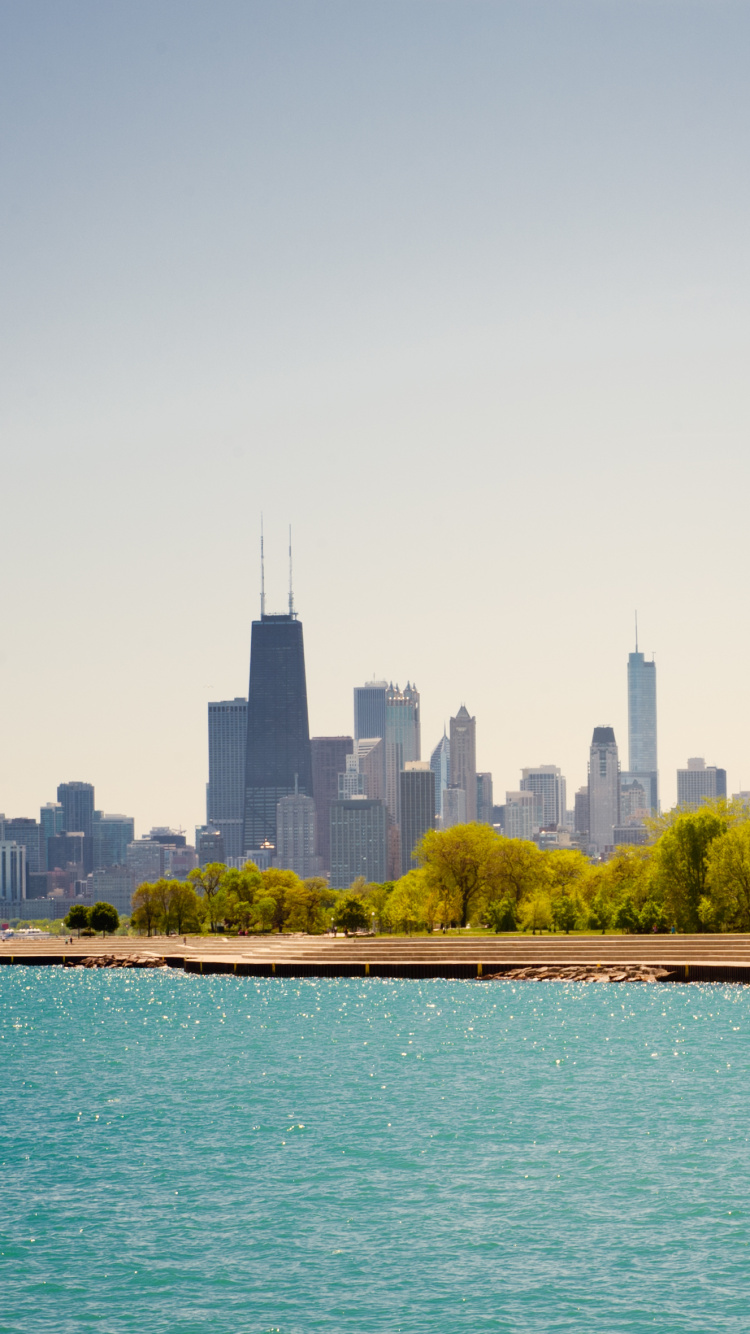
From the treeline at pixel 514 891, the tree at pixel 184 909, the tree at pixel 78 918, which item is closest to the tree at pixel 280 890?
the treeline at pixel 514 891

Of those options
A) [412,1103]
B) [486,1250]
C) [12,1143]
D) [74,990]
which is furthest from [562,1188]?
[74,990]

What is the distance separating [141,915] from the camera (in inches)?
6329

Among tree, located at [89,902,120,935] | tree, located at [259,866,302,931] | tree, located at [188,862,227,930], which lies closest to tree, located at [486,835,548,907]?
tree, located at [259,866,302,931]

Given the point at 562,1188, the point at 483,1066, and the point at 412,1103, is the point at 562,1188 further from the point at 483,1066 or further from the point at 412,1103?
the point at 483,1066

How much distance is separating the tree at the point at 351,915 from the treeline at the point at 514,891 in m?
0.15

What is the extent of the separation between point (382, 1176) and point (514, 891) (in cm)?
9495

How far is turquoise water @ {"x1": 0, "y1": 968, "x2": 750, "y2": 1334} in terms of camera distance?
28766 millimetres

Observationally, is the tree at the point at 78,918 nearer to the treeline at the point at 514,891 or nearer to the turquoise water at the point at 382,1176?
the treeline at the point at 514,891

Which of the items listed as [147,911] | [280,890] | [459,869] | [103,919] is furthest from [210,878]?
[459,869]

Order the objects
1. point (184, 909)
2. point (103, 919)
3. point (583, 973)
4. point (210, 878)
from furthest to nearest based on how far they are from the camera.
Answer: point (210, 878) < point (103, 919) < point (184, 909) < point (583, 973)

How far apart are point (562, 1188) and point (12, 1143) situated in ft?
62.8

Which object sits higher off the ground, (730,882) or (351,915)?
(730,882)

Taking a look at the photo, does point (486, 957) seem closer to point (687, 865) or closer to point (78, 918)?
point (687, 865)

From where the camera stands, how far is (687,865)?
110 meters
